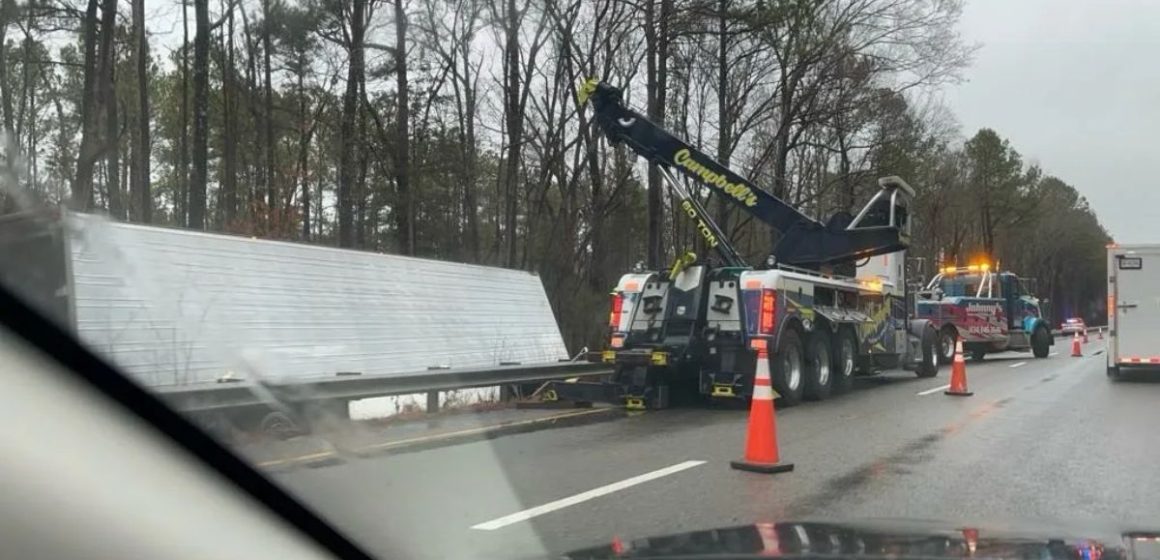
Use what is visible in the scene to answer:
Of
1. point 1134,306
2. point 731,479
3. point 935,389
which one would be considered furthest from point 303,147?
point 731,479

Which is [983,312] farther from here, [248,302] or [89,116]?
[89,116]

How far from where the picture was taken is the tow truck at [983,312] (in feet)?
79.7

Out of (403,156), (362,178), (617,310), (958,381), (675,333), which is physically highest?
(403,156)

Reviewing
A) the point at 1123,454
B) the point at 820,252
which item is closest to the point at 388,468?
the point at 1123,454

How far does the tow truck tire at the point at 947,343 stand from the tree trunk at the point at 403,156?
48.4 ft

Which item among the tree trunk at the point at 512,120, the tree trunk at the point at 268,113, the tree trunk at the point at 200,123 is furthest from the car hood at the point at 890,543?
the tree trunk at the point at 268,113

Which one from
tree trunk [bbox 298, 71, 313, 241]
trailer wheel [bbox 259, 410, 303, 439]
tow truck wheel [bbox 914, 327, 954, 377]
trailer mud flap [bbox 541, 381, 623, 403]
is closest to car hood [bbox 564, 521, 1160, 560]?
trailer wheel [bbox 259, 410, 303, 439]

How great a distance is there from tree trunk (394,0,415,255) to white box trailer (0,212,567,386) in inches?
514

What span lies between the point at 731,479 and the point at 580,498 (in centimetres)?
146

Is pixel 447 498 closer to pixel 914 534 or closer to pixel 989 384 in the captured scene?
pixel 914 534

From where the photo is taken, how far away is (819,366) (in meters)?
15.1

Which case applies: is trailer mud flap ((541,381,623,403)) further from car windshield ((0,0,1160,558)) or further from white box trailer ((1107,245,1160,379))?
white box trailer ((1107,245,1160,379))

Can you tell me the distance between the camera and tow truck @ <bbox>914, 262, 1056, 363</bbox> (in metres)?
24.3

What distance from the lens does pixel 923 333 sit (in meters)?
20.0
